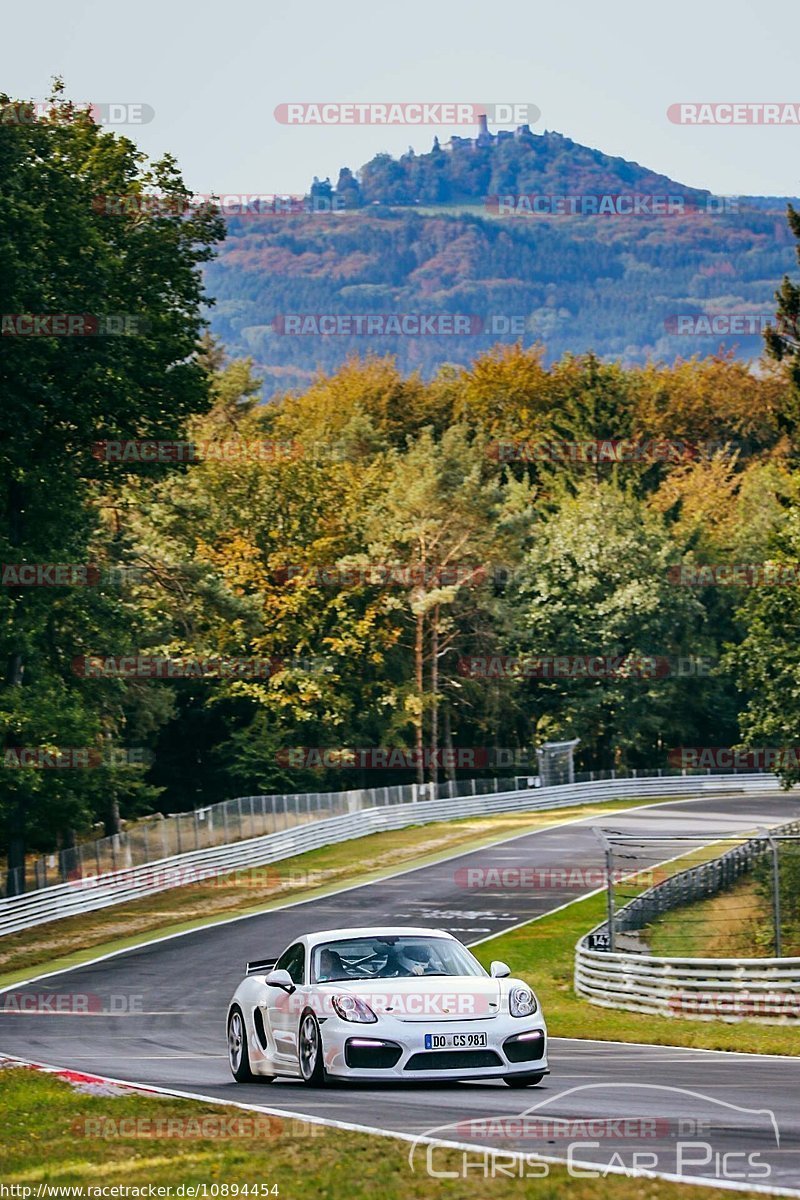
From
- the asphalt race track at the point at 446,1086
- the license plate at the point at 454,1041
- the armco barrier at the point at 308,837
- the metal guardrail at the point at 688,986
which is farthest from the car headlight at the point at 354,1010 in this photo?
the armco barrier at the point at 308,837

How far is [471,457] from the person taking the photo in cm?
8250

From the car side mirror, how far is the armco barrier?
90.5ft

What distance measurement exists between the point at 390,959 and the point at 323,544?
59038 mm

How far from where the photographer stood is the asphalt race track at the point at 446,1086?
33.8 feet

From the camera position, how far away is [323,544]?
73625 mm

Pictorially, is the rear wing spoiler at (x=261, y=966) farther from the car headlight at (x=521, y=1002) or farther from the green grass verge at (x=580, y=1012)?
the green grass verge at (x=580, y=1012)

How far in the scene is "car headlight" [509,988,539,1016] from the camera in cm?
1390

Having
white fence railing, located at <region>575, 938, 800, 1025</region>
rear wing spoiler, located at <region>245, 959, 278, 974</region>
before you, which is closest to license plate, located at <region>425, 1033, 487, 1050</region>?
rear wing spoiler, located at <region>245, 959, 278, 974</region>

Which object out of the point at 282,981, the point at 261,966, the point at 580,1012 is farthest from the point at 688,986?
the point at 282,981

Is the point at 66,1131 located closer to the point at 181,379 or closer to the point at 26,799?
the point at 26,799

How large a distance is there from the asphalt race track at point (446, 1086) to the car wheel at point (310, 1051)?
0.15 m

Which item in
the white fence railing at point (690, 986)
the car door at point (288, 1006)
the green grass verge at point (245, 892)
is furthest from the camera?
the green grass verge at point (245, 892)

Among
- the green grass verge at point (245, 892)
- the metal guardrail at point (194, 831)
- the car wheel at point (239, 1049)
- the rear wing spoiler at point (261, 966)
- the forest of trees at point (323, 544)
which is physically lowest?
the green grass verge at point (245, 892)

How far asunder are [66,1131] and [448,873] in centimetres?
3892
